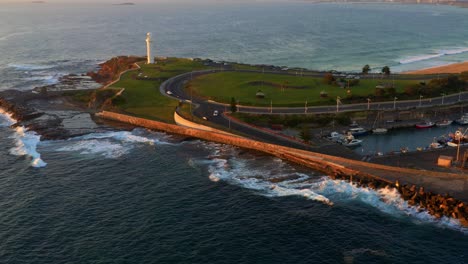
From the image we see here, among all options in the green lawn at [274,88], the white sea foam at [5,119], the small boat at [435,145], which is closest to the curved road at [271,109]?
the green lawn at [274,88]

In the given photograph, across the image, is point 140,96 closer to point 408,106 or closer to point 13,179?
point 13,179

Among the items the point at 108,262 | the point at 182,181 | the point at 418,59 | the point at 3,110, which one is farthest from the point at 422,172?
the point at 418,59

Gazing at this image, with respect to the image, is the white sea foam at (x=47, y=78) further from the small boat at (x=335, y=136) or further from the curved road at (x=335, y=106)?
the small boat at (x=335, y=136)

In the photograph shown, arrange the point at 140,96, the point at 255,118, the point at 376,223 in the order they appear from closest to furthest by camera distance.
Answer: the point at 376,223 < the point at 255,118 < the point at 140,96

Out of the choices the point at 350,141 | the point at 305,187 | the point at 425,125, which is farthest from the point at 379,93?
the point at 305,187

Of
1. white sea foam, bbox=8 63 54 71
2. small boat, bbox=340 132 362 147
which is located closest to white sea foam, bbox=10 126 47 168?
small boat, bbox=340 132 362 147

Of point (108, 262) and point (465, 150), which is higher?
point (465, 150)

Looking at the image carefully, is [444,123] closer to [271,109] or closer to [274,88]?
[271,109]

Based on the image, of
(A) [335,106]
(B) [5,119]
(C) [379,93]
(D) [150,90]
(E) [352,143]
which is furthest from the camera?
(D) [150,90]
